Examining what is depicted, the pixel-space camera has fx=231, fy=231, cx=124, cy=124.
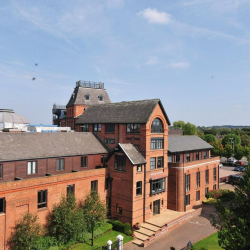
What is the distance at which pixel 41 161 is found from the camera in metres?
26.7

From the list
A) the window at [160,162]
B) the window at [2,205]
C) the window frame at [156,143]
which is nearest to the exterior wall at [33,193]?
the window at [2,205]

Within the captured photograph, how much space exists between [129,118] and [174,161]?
10.7 metres

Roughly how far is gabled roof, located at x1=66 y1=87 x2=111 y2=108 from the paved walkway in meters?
29.6

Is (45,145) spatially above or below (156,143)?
below

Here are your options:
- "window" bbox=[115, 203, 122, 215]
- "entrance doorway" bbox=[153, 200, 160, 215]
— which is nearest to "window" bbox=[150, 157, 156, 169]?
"entrance doorway" bbox=[153, 200, 160, 215]

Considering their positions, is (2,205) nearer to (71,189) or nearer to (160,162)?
(71,189)

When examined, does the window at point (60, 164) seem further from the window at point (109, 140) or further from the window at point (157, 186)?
the window at point (157, 186)

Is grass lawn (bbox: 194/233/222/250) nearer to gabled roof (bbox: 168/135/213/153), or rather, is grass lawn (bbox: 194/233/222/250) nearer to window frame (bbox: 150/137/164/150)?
window frame (bbox: 150/137/164/150)

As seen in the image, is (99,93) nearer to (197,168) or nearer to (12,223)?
(197,168)

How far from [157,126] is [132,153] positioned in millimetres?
5647

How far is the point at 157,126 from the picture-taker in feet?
109

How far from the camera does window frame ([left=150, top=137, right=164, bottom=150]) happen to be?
106 ft

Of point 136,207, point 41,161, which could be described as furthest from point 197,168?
point 41,161

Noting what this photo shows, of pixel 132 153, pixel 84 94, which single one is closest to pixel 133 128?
pixel 132 153
